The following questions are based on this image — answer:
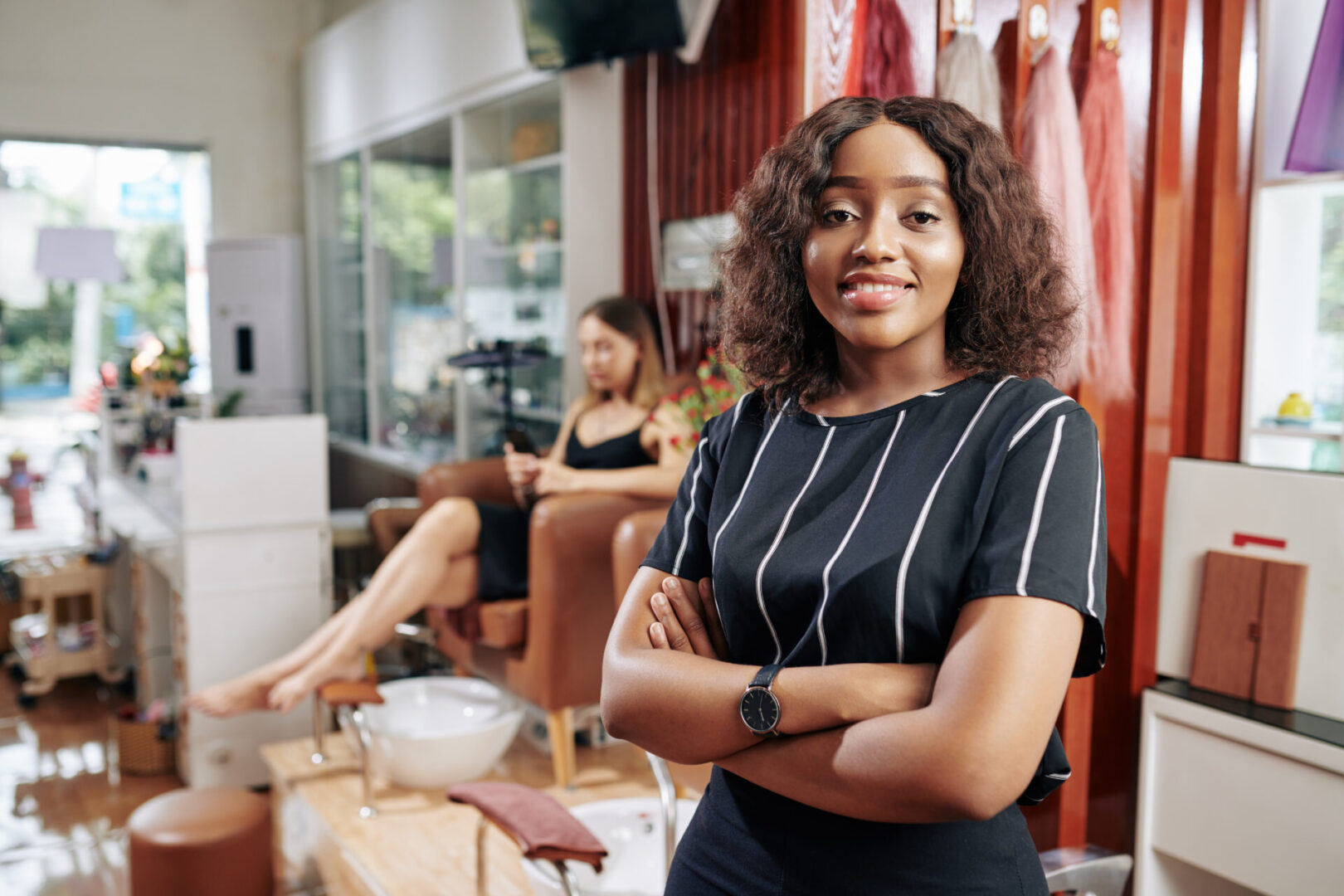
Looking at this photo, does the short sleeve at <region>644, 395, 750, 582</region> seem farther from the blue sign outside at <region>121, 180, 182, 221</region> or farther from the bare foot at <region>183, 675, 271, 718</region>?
the blue sign outside at <region>121, 180, 182, 221</region>

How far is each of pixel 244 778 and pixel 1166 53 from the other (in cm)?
321

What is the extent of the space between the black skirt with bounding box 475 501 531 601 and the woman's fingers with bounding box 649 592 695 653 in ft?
6.93

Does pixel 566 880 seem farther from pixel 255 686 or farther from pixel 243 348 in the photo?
pixel 243 348

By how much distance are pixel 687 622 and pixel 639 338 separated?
7.53ft

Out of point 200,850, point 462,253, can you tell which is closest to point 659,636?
point 200,850

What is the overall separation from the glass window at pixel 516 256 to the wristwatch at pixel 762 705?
2880 mm

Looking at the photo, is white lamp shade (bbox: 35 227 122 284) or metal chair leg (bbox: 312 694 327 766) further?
white lamp shade (bbox: 35 227 122 284)

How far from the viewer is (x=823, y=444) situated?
102 cm

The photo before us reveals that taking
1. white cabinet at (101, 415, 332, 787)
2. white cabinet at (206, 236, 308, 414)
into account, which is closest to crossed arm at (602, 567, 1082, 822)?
white cabinet at (101, 415, 332, 787)

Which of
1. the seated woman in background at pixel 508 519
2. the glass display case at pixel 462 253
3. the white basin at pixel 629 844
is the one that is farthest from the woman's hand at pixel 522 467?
the white basin at pixel 629 844

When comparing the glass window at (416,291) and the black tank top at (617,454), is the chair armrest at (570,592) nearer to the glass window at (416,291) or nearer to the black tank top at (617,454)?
the black tank top at (617,454)

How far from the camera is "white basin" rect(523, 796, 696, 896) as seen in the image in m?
2.20

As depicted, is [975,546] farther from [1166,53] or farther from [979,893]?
[1166,53]

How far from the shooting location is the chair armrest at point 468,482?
11.7 ft
